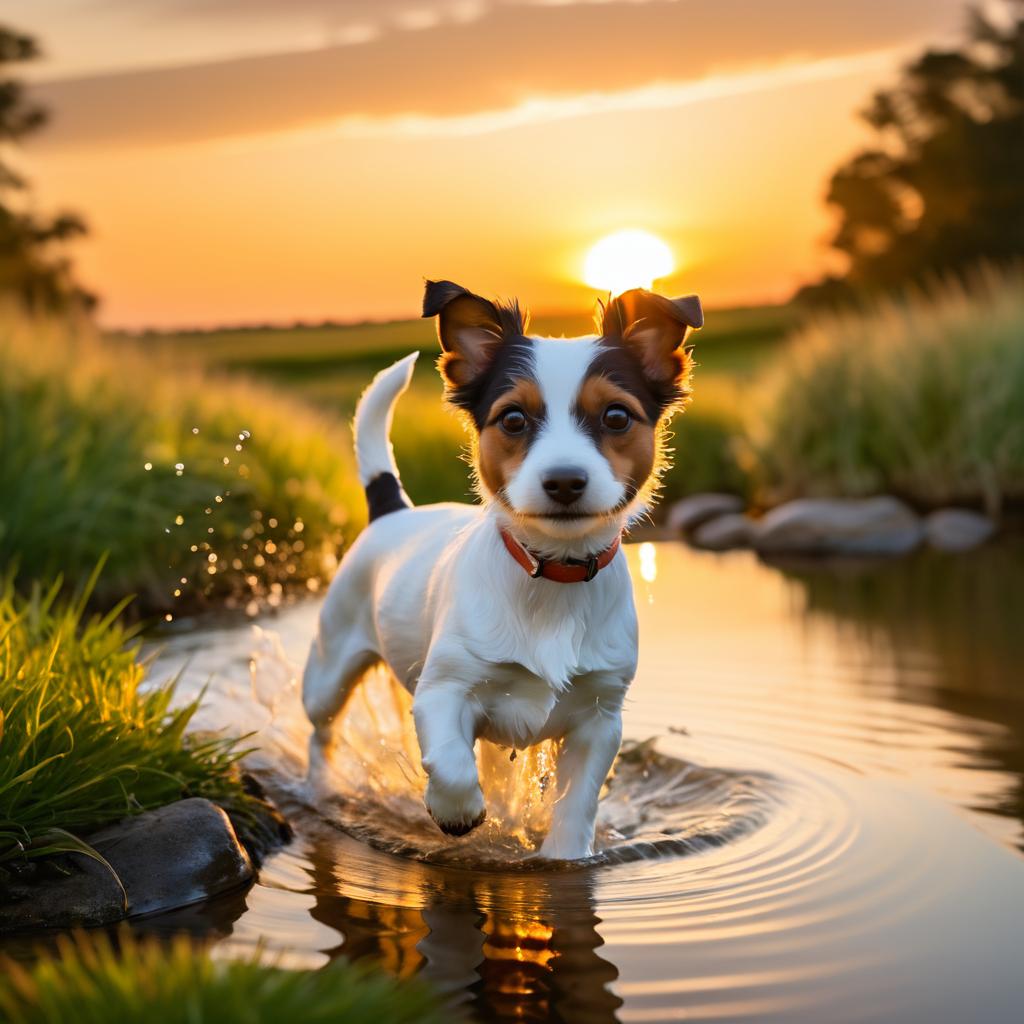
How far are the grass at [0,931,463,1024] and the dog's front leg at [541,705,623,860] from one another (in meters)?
1.69

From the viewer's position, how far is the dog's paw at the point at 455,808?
4242mm

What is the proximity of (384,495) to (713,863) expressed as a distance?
2025mm

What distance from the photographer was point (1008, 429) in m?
16.0

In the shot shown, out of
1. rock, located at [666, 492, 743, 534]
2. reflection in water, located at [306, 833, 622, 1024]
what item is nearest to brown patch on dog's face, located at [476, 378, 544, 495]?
reflection in water, located at [306, 833, 622, 1024]

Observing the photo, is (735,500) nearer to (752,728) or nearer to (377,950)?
(752,728)

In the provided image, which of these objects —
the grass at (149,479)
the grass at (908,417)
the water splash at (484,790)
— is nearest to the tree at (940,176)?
the grass at (908,417)

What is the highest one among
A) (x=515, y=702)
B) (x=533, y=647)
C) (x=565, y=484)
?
(x=565, y=484)

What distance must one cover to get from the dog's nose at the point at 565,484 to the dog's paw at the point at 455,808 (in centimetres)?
97

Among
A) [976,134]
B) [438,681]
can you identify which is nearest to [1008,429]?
[438,681]

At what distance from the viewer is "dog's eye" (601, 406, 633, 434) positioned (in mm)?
4047

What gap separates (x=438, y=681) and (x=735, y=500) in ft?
43.1

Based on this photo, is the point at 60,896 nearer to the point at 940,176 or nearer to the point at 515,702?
the point at 515,702

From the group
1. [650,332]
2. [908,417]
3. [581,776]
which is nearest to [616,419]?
[650,332]

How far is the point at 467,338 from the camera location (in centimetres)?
437
